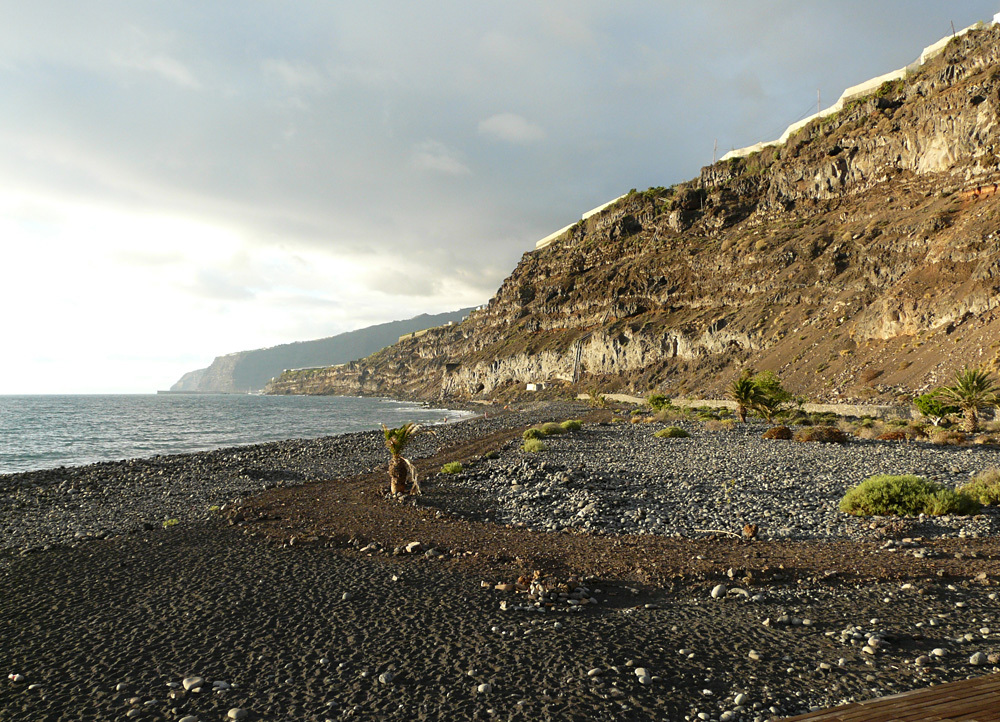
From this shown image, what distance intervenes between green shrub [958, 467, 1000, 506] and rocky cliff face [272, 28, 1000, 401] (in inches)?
1511

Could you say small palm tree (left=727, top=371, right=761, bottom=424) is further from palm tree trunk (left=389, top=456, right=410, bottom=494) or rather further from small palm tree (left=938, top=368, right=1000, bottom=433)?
palm tree trunk (left=389, top=456, right=410, bottom=494)

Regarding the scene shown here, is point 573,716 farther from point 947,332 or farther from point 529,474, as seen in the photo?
point 947,332

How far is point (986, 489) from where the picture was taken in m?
13.2

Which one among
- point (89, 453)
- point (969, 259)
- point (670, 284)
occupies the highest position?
point (670, 284)

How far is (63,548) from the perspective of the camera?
1261cm

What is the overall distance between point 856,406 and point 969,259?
1096 inches

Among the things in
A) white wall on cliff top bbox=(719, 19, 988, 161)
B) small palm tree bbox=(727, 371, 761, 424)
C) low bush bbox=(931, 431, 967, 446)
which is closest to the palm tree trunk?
low bush bbox=(931, 431, 967, 446)

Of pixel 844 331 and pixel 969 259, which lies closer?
pixel 969 259

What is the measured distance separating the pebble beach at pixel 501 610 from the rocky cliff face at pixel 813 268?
149ft

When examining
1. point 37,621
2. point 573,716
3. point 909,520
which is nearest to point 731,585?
point 573,716

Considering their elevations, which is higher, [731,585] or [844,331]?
[844,331]

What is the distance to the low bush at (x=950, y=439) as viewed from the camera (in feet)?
77.2

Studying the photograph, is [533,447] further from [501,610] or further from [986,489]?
[501,610]

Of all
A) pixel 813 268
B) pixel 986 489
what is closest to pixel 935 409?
pixel 986 489
